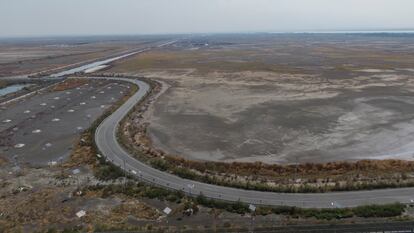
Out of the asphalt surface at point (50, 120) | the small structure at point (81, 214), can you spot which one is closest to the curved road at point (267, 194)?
the small structure at point (81, 214)

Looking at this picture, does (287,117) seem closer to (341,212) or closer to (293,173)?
(293,173)

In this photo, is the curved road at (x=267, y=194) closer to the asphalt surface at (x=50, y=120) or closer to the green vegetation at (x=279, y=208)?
the green vegetation at (x=279, y=208)

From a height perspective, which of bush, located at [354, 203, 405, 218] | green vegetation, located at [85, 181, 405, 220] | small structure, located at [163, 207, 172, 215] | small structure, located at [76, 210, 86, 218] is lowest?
small structure, located at [76, 210, 86, 218]

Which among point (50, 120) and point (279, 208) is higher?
point (279, 208)

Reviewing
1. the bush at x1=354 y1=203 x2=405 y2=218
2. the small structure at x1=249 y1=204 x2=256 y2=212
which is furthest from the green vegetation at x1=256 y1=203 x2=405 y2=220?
the small structure at x1=249 y1=204 x2=256 y2=212

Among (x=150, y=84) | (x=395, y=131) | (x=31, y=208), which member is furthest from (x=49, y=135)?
(x=395, y=131)

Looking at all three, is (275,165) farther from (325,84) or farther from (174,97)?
(325,84)

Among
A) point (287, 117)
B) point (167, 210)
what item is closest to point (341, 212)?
point (167, 210)

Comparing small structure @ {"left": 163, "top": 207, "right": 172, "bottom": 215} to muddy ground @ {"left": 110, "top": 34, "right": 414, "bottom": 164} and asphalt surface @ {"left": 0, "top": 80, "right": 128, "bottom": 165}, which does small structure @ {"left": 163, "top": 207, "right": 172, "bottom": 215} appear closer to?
muddy ground @ {"left": 110, "top": 34, "right": 414, "bottom": 164}

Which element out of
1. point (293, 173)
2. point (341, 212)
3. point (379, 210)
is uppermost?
point (379, 210)
